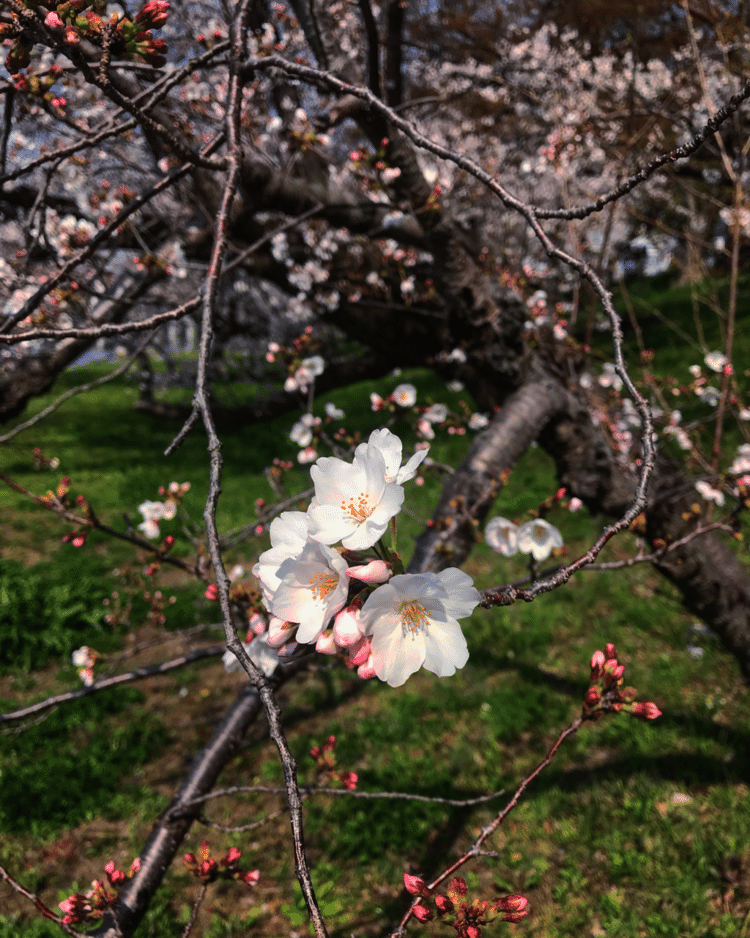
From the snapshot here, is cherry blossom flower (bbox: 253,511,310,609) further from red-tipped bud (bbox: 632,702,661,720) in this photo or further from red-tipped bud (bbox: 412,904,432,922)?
red-tipped bud (bbox: 632,702,661,720)

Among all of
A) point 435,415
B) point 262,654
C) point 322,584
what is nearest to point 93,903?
point 262,654

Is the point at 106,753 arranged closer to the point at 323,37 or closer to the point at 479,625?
the point at 479,625

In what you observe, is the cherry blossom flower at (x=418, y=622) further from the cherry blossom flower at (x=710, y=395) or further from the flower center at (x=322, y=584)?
the cherry blossom flower at (x=710, y=395)

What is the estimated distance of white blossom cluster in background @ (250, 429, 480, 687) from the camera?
2.38ft

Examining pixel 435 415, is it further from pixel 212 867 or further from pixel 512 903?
pixel 512 903

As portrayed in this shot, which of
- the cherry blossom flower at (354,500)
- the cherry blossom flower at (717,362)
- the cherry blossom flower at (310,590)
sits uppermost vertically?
the cherry blossom flower at (717,362)

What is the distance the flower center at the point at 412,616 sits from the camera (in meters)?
0.76

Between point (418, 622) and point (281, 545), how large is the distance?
0.24 meters

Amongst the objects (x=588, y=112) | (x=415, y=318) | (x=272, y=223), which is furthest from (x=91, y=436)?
(x=588, y=112)

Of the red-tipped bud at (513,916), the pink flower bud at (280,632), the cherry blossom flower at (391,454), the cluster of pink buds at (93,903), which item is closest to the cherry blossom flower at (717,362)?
the cherry blossom flower at (391,454)

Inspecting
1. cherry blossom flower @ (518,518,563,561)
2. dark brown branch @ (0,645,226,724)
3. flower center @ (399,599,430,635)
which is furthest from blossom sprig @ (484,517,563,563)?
flower center @ (399,599,430,635)

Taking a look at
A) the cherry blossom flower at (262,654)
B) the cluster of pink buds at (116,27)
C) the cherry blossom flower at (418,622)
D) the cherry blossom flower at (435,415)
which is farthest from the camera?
the cherry blossom flower at (435,415)

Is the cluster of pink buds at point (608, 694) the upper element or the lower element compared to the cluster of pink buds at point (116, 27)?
lower

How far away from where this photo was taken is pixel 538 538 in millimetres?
2176
